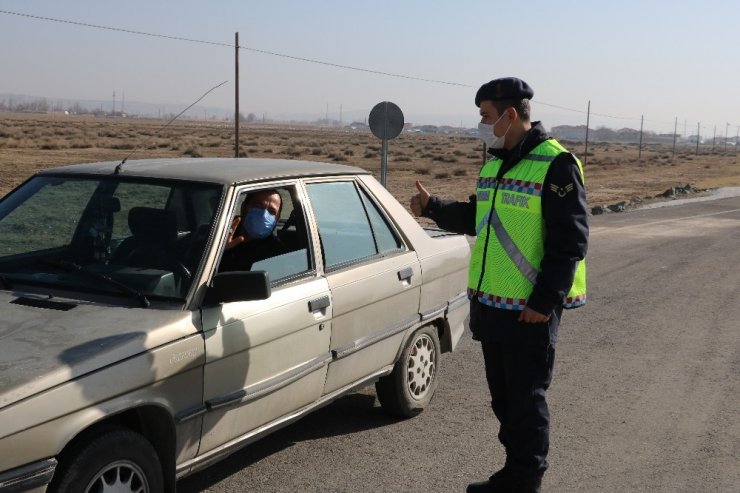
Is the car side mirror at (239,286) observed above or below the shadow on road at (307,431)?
above

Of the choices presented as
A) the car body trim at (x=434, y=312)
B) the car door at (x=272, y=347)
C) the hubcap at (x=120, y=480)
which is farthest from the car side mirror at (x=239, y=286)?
the car body trim at (x=434, y=312)

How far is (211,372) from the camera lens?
3629 mm

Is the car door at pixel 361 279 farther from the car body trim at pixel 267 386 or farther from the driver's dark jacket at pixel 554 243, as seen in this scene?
the driver's dark jacket at pixel 554 243

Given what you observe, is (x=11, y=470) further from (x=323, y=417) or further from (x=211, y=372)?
(x=323, y=417)

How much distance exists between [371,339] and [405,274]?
49 cm

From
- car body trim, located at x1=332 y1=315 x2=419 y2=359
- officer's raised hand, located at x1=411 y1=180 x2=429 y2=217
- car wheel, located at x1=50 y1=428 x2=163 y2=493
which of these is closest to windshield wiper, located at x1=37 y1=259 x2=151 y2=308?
car wheel, located at x1=50 y1=428 x2=163 y2=493

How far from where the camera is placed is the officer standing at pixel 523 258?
12.2 ft

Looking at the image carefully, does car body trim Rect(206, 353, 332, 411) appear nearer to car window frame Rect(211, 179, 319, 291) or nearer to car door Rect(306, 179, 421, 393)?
car door Rect(306, 179, 421, 393)

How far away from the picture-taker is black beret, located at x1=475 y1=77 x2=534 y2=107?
151 inches

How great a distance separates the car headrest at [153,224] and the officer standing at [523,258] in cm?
143

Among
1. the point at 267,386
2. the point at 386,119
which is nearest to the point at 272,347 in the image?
the point at 267,386

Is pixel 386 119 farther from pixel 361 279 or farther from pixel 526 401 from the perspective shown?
pixel 526 401

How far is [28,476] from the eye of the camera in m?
2.80

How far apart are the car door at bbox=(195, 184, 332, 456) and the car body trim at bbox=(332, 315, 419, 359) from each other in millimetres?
129
